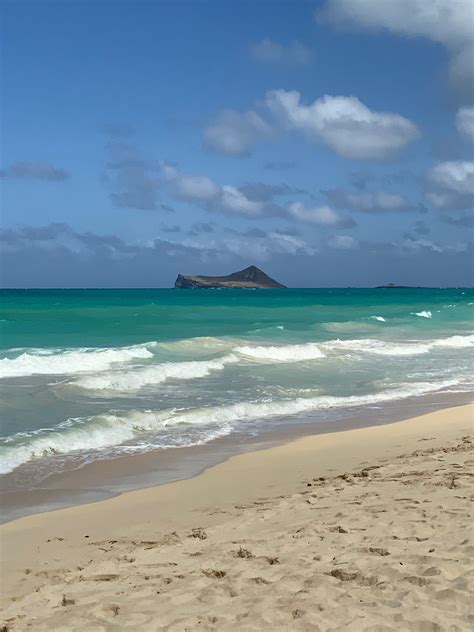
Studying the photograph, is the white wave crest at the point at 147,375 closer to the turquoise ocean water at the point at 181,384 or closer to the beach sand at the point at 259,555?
the turquoise ocean water at the point at 181,384

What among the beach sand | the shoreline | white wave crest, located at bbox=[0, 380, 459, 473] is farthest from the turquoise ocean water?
the beach sand

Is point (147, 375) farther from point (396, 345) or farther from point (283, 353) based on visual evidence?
point (396, 345)

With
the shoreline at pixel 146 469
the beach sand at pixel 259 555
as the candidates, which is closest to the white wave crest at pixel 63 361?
the shoreline at pixel 146 469

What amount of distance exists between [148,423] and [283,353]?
1438cm

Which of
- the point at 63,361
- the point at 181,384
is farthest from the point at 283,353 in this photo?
the point at 181,384

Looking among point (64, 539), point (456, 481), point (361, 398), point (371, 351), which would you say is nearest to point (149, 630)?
point (64, 539)

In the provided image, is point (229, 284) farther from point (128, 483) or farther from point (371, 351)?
point (128, 483)

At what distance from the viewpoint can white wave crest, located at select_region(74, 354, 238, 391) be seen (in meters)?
16.5

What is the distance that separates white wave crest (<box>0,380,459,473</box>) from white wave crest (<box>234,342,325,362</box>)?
862cm

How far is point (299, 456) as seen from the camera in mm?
9914

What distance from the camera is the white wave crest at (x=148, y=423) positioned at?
999 cm

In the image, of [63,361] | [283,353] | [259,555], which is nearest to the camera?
[259,555]

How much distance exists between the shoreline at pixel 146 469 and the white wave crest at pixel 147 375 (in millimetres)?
5689

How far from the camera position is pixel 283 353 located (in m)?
26.0
